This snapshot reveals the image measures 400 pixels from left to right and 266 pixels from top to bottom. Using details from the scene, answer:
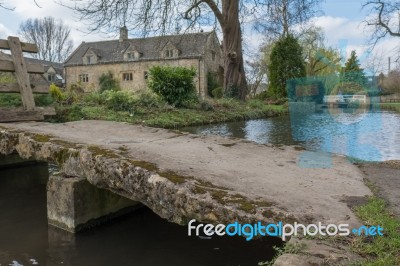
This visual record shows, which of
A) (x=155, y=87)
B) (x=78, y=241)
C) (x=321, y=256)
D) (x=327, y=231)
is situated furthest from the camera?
(x=155, y=87)

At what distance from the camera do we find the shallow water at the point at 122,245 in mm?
2451

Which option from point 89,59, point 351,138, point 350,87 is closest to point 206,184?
point 350,87

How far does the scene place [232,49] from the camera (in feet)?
52.3

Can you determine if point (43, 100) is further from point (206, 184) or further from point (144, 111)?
point (206, 184)

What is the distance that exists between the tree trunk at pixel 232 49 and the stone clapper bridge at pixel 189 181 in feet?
40.8

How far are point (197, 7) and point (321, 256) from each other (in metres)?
14.9

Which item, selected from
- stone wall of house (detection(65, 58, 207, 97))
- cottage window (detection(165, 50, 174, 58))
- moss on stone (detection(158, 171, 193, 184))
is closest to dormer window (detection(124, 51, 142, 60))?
stone wall of house (detection(65, 58, 207, 97))

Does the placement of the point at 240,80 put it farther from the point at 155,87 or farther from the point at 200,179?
the point at 200,179

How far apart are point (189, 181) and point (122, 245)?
0.89 metres

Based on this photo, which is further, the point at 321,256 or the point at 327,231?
the point at 327,231

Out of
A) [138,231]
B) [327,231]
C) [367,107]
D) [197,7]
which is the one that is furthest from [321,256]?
[197,7]

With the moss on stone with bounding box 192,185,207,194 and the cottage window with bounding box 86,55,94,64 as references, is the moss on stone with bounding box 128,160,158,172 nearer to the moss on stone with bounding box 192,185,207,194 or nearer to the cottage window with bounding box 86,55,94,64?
the moss on stone with bounding box 192,185,207,194

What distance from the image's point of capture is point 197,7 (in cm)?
1516

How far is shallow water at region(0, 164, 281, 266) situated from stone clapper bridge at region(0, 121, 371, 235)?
177mm
